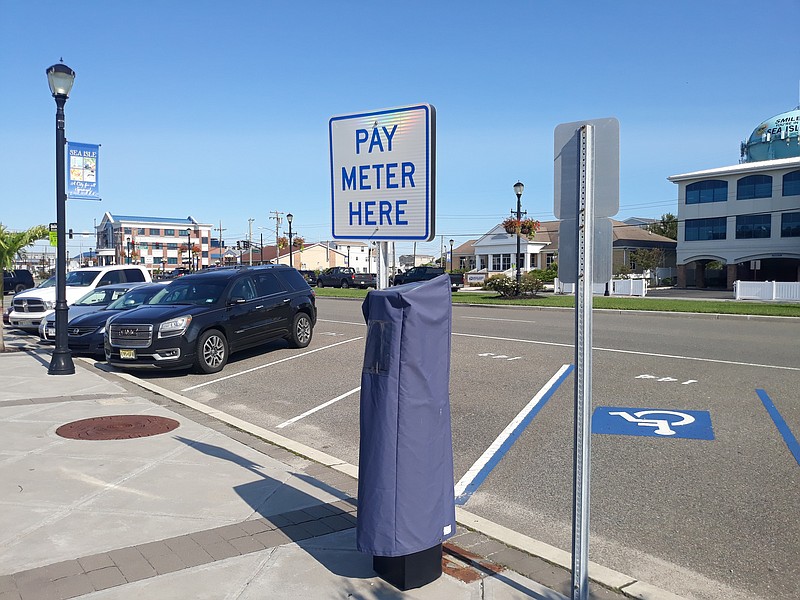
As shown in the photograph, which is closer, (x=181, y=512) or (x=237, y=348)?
(x=181, y=512)

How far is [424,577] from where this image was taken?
3963 millimetres

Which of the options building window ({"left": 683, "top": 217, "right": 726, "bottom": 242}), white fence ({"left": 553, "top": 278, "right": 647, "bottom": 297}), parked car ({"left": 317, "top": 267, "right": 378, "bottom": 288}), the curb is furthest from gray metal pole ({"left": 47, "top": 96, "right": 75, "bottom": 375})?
building window ({"left": 683, "top": 217, "right": 726, "bottom": 242})

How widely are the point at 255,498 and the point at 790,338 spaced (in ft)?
48.1

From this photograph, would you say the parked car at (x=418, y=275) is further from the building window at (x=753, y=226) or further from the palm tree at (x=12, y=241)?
the palm tree at (x=12, y=241)

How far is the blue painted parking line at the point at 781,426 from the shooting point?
688 cm

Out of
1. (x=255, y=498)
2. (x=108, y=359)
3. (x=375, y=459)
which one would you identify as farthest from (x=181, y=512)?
(x=108, y=359)

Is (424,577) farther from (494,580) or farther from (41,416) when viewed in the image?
(41,416)

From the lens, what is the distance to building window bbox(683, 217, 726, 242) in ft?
184

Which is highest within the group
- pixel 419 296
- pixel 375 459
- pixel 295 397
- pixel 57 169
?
pixel 57 169

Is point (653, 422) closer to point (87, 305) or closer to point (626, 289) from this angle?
point (87, 305)

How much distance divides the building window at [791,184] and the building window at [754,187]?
3.34 feet

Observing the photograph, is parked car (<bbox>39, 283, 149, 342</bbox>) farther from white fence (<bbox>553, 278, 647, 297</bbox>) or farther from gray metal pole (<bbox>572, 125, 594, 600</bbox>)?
white fence (<bbox>553, 278, 647, 297</bbox>)

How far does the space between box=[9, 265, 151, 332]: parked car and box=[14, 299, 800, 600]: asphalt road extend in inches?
256

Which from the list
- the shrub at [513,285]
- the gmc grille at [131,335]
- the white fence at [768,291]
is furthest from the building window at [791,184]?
the gmc grille at [131,335]
